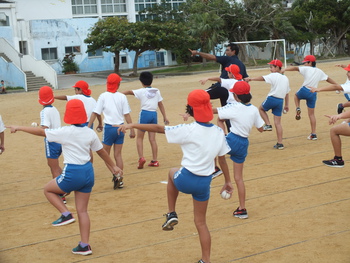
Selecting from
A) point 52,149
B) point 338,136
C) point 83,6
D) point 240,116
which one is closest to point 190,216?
point 240,116

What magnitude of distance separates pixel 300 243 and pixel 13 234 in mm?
3609

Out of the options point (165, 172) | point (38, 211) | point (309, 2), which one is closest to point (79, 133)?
point (38, 211)

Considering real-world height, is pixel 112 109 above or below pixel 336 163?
above

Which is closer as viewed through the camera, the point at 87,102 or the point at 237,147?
the point at 237,147

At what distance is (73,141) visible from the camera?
18.9 ft

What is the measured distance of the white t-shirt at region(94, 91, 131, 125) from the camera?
8.83 meters

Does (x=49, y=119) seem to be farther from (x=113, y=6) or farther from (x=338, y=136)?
(x=113, y=6)

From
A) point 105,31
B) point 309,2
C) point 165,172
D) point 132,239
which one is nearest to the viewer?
point 132,239

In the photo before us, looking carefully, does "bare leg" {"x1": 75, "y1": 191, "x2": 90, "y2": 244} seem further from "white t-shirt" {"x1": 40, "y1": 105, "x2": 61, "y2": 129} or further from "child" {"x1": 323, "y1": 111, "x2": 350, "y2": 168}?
"child" {"x1": 323, "y1": 111, "x2": 350, "y2": 168}

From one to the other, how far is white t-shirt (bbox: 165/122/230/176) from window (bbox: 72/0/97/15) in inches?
2000

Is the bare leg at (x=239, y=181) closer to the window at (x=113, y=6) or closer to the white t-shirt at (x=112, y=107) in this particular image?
the white t-shirt at (x=112, y=107)

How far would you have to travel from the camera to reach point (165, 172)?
32.2ft

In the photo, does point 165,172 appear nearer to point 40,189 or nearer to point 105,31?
point 40,189

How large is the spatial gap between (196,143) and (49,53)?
150 ft
